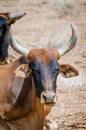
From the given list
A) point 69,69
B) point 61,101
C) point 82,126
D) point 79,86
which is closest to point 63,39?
point 79,86

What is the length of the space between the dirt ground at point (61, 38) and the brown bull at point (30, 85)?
0.45 m

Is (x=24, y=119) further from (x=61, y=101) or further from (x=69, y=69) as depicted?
(x=61, y=101)

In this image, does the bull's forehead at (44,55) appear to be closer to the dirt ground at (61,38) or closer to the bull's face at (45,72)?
the bull's face at (45,72)

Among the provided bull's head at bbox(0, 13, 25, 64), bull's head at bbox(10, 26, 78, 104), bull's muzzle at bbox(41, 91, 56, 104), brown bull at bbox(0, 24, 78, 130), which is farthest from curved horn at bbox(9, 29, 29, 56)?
bull's head at bbox(0, 13, 25, 64)

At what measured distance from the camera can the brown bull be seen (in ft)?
25.2

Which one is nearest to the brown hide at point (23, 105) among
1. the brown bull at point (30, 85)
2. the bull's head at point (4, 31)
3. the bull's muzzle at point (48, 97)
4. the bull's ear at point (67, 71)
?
the brown bull at point (30, 85)

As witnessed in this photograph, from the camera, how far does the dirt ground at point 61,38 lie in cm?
991

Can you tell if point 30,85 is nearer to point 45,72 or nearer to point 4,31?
point 45,72

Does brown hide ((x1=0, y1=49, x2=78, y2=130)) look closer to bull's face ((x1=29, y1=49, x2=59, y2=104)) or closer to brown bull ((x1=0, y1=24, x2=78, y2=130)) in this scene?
brown bull ((x1=0, y1=24, x2=78, y2=130))

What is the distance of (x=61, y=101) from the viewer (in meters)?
10.9

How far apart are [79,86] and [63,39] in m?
3.31

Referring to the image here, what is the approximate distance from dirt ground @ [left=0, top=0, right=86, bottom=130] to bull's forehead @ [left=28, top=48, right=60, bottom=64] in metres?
0.48

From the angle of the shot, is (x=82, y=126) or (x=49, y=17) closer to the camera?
(x=82, y=126)

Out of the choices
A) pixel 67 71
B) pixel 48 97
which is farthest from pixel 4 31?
pixel 48 97
